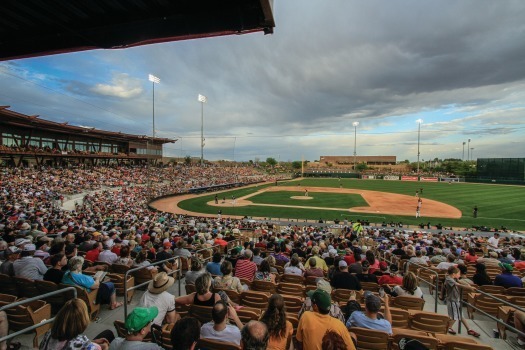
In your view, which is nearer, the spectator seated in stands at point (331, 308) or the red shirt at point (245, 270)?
the spectator seated in stands at point (331, 308)

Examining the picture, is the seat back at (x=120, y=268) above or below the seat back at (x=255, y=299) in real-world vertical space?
below

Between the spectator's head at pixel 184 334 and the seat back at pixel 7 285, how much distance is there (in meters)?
5.47

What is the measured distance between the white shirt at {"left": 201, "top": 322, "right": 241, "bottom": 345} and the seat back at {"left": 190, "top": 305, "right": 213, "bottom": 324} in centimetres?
76

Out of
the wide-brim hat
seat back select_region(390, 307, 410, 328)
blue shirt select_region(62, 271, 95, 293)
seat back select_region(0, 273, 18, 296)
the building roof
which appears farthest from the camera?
A: the building roof

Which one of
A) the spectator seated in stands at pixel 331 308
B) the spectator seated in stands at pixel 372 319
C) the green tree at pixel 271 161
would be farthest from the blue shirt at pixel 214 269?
the green tree at pixel 271 161

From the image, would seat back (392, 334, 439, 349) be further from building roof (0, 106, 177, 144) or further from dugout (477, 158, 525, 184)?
dugout (477, 158, 525, 184)

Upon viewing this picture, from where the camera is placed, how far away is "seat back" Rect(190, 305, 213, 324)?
4270mm

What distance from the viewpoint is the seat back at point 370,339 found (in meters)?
3.77

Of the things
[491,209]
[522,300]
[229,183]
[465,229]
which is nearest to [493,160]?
[491,209]

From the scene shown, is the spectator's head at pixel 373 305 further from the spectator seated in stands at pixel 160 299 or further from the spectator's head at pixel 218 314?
the spectator seated in stands at pixel 160 299

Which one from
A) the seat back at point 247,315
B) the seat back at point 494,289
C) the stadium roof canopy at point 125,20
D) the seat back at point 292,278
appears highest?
the stadium roof canopy at point 125,20

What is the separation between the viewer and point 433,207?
1403 inches

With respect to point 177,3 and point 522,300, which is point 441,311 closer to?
point 522,300

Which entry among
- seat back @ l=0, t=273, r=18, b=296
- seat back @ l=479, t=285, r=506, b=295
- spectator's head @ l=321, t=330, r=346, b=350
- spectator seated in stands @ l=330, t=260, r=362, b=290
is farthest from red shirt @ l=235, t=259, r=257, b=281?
seat back @ l=479, t=285, r=506, b=295
